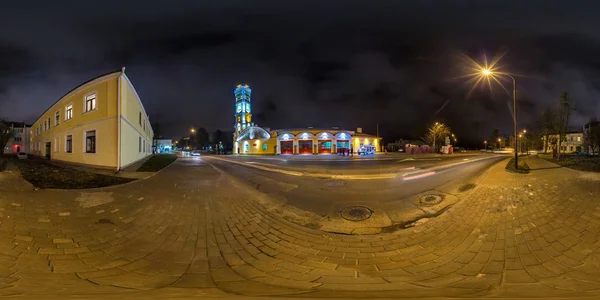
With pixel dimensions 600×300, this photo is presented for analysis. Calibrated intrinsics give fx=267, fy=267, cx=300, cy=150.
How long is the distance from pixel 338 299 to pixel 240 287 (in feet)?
4.07

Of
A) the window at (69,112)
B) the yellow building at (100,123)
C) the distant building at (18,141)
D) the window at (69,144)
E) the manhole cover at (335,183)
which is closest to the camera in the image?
the manhole cover at (335,183)

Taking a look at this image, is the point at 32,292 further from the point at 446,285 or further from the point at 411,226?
the point at 411,226

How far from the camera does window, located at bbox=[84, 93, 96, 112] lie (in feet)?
51.8

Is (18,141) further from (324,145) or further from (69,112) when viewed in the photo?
(324,145)

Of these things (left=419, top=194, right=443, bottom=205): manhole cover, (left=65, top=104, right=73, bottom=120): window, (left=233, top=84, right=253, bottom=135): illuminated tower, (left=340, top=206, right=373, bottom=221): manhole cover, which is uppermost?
(left=233, top=84, right=253, bottom=135): illuminated tower

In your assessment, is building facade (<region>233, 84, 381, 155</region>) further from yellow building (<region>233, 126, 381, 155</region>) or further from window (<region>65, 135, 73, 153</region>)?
window (<region>65, 135, 73, 153</region>)

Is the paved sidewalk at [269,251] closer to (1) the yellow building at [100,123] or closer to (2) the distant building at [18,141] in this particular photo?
(1) the yellow building at [100,123]

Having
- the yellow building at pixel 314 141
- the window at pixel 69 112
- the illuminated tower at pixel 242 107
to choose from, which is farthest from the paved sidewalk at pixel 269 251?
the illuminated tower at pixel 242 107

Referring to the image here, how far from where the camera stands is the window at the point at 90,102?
15784 mm

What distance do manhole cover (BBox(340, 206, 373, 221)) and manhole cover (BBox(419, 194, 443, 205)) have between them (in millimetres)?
1609

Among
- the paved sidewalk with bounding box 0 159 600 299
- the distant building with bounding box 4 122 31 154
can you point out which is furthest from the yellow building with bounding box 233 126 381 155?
the paved sidewalk with bounding box 0 159 600 299

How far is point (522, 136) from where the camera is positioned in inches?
1858

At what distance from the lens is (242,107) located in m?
77.0

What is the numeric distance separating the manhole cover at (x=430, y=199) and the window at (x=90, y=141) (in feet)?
57.2
